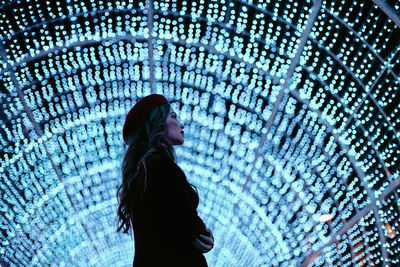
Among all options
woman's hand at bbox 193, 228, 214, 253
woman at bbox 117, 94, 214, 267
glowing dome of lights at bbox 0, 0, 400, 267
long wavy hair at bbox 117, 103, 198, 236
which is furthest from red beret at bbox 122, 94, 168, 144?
glowing dome of lights at bbox 0, 0, 400, 267

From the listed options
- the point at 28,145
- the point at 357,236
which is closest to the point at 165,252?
the point at 28,145

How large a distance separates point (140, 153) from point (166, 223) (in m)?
0.46

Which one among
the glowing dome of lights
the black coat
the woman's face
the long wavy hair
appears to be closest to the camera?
the black coat

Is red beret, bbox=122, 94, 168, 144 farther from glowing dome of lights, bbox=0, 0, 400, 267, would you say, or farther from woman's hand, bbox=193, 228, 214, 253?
glowing dome of lights, bbox=0, 0, 400, 267

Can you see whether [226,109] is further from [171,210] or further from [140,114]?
[171,210]

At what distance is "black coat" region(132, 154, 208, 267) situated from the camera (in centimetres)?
179

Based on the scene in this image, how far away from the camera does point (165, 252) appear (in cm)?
179

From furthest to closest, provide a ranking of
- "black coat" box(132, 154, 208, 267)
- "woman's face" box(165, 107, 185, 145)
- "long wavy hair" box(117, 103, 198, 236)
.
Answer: "woman's face" box(165, 107, 185, 145), "long wavy hair" box(117, 103, 198, 236), "black coat" box(132, 154, 208, 267)

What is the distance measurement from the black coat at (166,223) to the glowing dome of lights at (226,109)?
3.35 meters

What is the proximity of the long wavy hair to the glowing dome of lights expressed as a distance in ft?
10.1

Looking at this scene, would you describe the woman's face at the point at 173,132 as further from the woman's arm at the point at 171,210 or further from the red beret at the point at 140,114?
the woman's arm at the point at 171,210

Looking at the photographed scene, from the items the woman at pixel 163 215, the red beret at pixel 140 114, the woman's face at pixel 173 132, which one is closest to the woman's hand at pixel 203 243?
the woman at pixel 163 215

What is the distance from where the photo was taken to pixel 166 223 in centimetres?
181

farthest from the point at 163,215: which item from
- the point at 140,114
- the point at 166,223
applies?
the point at 140,114
